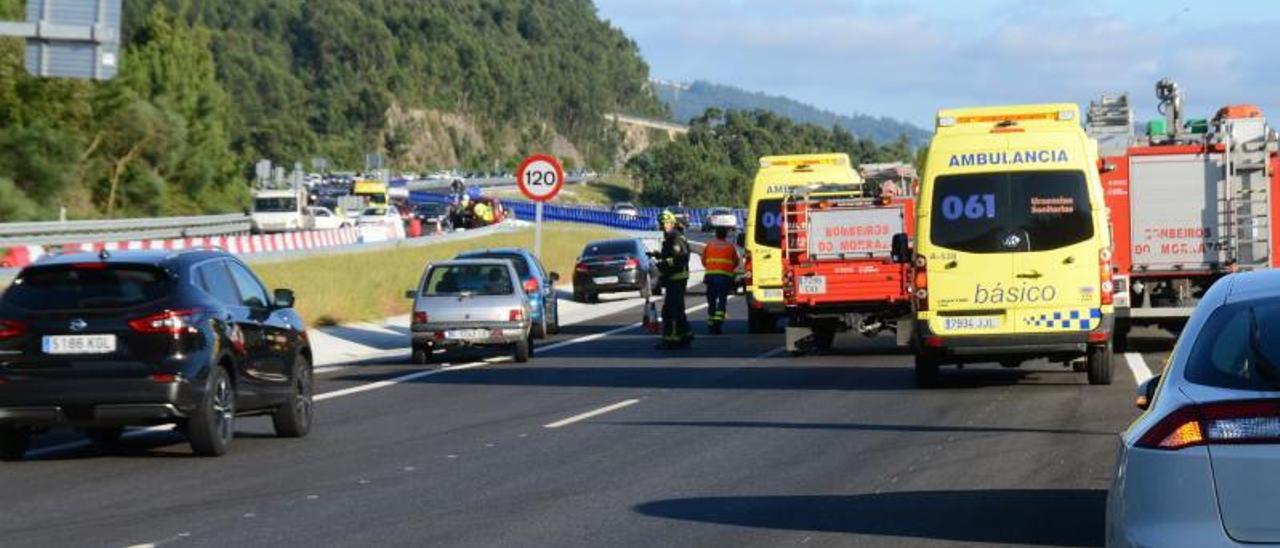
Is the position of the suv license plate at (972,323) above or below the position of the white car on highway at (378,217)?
below

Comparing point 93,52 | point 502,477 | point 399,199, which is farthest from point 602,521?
point 399,199

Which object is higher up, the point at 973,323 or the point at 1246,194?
the point at 1246,194

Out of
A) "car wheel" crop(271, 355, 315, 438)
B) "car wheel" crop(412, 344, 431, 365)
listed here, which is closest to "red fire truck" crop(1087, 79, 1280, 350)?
"car wheel" crop(412, 344, 431, 365)

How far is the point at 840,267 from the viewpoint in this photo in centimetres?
2669

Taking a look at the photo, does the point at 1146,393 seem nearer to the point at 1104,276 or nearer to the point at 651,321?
the point at 1104,276

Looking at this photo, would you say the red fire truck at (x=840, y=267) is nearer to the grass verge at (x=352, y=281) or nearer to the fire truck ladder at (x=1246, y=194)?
the fire truck ladder at (x=1246, y=194)

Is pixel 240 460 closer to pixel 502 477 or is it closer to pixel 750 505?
pixel 502 477

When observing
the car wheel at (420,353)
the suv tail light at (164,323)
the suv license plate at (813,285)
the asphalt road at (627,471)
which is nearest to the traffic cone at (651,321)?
the car wheel at (420,353)

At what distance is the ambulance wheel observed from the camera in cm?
2066

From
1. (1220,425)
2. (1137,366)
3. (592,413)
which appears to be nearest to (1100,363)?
(1137,366)

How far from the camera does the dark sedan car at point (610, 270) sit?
45.2 metres

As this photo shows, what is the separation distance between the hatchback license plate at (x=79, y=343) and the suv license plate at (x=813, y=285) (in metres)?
13.2

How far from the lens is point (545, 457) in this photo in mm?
15172

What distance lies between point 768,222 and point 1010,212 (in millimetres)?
10757
